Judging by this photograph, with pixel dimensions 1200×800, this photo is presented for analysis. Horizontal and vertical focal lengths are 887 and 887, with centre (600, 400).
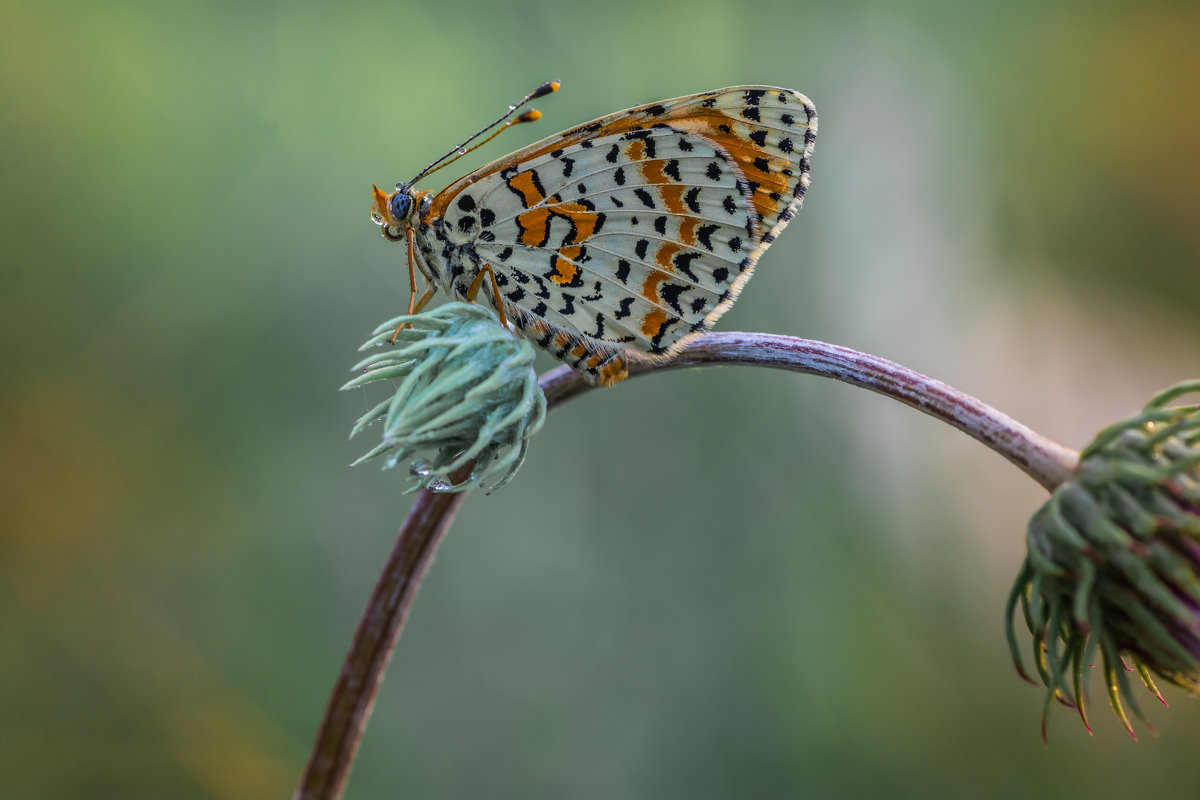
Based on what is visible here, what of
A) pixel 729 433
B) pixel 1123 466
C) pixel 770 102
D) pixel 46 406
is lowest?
pixel 729 433

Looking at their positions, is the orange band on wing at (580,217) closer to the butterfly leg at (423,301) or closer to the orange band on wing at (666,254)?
the orange band on wing at (666,254)

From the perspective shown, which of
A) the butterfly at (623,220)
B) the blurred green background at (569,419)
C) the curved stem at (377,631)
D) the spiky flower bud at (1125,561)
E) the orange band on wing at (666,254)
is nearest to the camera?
the spiky flower bud at (1125,561)

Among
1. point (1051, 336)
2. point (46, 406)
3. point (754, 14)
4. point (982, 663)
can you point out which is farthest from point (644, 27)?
point (982, 663)

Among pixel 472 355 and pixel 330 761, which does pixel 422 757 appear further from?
pixel 472 355

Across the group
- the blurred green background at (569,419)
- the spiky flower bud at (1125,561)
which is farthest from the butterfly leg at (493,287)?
the blurred green background at (569,419)

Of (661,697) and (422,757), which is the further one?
(661,697)

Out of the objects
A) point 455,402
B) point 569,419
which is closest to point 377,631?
point 455,402

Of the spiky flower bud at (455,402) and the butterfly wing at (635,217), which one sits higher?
the butterfly wing at (635,217)
